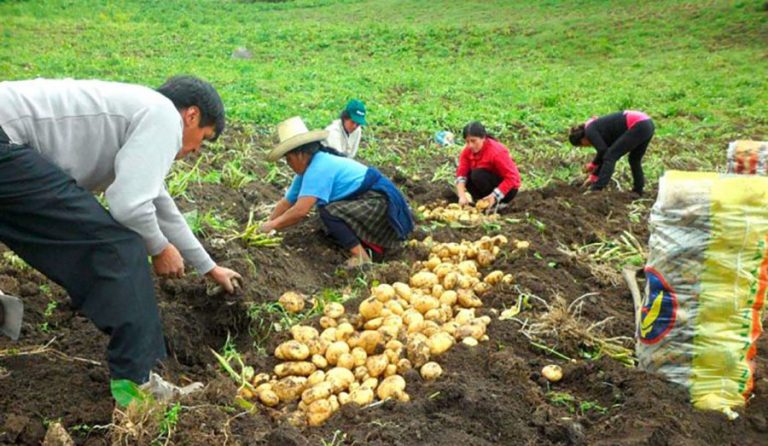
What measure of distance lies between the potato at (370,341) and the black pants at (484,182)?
3.36 meters

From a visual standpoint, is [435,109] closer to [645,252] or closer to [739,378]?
[645,252]

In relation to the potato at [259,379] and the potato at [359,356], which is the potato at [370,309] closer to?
the potato at [359,356]

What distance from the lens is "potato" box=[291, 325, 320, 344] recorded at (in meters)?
3.53

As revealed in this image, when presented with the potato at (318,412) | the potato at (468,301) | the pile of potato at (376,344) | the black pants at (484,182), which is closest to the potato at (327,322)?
the pile of potato at (376,344)

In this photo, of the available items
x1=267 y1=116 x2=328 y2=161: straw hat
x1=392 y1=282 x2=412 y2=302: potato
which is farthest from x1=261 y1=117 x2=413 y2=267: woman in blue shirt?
x1=392 y1=282 x2=412 y2=302: potato

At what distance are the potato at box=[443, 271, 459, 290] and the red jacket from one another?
2372 mm

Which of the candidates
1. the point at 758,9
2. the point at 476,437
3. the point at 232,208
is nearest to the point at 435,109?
the point at 232,208

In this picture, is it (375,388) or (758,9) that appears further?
(758,9)

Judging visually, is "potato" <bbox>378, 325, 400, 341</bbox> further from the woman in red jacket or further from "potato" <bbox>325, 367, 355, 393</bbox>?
the woman in red jacket

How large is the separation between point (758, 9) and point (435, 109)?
11.9 meters

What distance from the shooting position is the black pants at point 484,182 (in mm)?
6746

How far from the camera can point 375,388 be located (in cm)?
331

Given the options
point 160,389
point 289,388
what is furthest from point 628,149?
point 160,389

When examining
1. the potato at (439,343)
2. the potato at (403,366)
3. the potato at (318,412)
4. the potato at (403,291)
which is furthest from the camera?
the potato at (403,291)
